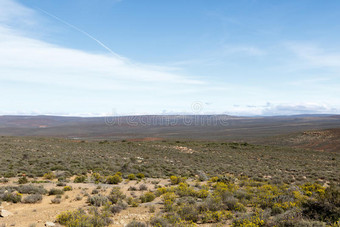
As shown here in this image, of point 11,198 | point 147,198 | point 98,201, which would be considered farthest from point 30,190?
point 147,198

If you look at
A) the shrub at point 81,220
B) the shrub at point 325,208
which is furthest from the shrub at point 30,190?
the shrub at point 325,208

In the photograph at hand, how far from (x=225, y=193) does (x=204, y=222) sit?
2356mm

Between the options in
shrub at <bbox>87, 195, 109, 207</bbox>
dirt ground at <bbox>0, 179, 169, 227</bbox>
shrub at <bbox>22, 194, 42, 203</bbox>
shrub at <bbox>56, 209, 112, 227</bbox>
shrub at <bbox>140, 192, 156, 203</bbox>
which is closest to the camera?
shrub at <bbox>56, 209, 112, 227</bbox>

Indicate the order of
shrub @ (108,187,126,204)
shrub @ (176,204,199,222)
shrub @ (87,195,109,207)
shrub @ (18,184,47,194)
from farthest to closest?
shrub @ (18,184,47,194) < shrub @ (108,187,126,204) < shrub @ (87,195,109,207) < shrub @ (176,204,199,222)

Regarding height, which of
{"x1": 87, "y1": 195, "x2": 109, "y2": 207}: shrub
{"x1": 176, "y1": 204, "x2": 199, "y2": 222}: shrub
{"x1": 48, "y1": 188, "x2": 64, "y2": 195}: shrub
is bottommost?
{"x1": 48, "y1": 188, "x2": 64, "y2": 195}: shrub

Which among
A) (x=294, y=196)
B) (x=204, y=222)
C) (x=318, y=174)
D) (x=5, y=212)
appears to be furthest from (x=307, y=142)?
(x=5, y=212)

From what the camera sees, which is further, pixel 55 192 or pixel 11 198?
pixel 55 192

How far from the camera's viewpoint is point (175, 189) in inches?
426

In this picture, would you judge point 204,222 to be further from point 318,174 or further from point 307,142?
point 307,142

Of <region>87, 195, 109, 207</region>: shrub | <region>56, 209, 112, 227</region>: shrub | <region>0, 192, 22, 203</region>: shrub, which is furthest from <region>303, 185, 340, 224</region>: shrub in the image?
<region>0, 192, 22, 203</region>: shrub

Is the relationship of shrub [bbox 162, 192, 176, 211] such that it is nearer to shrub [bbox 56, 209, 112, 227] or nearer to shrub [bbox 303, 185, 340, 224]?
shrub [bbox 56, 209, 112, 227]

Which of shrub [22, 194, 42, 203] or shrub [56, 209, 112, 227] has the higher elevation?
shrub [56, 209, 112, 227]

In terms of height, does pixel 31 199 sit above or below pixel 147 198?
above

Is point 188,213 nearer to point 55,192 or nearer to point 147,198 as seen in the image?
point 147,198
